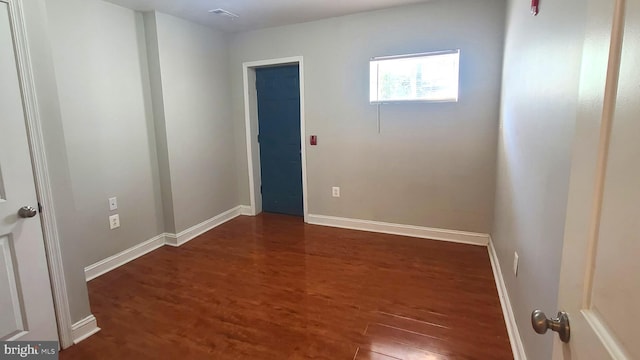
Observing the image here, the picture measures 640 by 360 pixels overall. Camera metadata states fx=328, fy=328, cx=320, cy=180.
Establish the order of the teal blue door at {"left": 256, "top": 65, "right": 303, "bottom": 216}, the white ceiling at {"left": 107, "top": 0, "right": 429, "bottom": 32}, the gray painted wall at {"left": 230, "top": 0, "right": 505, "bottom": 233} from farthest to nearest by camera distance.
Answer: the teal blue door at {"left": 256, "top": 65, "right": 303, "bottom": 216} → the gray painted wall at {"left": 230, "top": 0, "right": 505, "bottom": 233} → the white ceiling at {"left": 107, "top": 0, "right": 429, "bottom": 32}

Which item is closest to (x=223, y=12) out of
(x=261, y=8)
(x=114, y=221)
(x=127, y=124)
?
(x=261, y=8)

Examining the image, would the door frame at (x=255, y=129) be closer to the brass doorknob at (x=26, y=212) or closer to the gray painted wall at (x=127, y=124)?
the gray painted wall at (x=127, y=124)

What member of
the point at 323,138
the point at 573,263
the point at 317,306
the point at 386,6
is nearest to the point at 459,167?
the point at 323,138

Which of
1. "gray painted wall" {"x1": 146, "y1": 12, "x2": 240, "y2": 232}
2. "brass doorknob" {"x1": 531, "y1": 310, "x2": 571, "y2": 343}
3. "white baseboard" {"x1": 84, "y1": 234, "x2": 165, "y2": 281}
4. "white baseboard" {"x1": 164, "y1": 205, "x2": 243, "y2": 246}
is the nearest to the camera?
"brass doorknob" {"x1": 531, "y1": 310, "x2": 571, "y2": 343}

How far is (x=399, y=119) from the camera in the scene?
→ 3527 millimetres

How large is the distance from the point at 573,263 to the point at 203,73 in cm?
396

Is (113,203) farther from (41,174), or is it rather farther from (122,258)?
(41,174)

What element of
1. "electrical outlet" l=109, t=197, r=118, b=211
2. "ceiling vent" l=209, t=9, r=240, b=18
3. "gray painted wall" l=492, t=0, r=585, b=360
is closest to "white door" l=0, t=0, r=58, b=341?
"electrical outlet" l=109, t=197, r=118, b=211

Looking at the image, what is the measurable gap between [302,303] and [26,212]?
1741 mm

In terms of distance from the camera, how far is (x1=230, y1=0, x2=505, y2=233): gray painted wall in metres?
3.17

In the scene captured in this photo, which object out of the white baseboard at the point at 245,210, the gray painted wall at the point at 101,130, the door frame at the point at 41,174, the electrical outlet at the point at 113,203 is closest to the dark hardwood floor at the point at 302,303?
the door frame at the point at 41,174

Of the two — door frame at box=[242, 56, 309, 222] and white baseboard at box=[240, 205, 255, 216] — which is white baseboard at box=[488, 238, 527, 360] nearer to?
door frame at box=[242, 56, 309, 222]

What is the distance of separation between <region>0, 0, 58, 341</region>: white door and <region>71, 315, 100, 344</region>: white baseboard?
0.22 meters

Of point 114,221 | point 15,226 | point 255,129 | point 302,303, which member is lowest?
point 302,303
